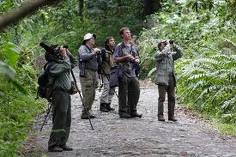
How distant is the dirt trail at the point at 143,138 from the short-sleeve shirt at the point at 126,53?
1.13m

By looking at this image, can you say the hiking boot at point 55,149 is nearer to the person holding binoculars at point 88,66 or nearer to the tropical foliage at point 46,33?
the tropical foliage at point 46,33

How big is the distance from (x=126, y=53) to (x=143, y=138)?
249 centimetres

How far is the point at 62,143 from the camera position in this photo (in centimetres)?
911

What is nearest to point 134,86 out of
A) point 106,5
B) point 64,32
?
point 106,5

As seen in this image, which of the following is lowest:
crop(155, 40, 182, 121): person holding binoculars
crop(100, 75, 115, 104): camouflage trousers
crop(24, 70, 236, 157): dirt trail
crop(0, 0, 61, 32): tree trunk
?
crop(24, 70, 236, 157): dirt trail

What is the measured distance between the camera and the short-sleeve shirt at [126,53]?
1190 cm

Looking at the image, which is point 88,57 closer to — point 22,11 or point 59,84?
point 59,84

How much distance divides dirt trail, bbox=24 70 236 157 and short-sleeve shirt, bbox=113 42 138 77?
113 centimetres

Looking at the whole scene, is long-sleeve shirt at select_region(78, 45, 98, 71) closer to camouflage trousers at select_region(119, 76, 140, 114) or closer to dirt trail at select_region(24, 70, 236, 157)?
camouflage trousers at select_region(119, 76, 140, 114)

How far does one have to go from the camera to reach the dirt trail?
9.00 meters

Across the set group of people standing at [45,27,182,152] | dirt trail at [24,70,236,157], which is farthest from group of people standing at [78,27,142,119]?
dirt trail at [24,70,236,157]

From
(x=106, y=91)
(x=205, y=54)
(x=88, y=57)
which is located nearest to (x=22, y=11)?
(x=88, y=57)

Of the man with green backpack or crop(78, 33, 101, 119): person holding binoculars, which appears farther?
crop(78, 33, 101, 119): person holding binoculars

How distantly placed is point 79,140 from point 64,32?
27186 millimetres
